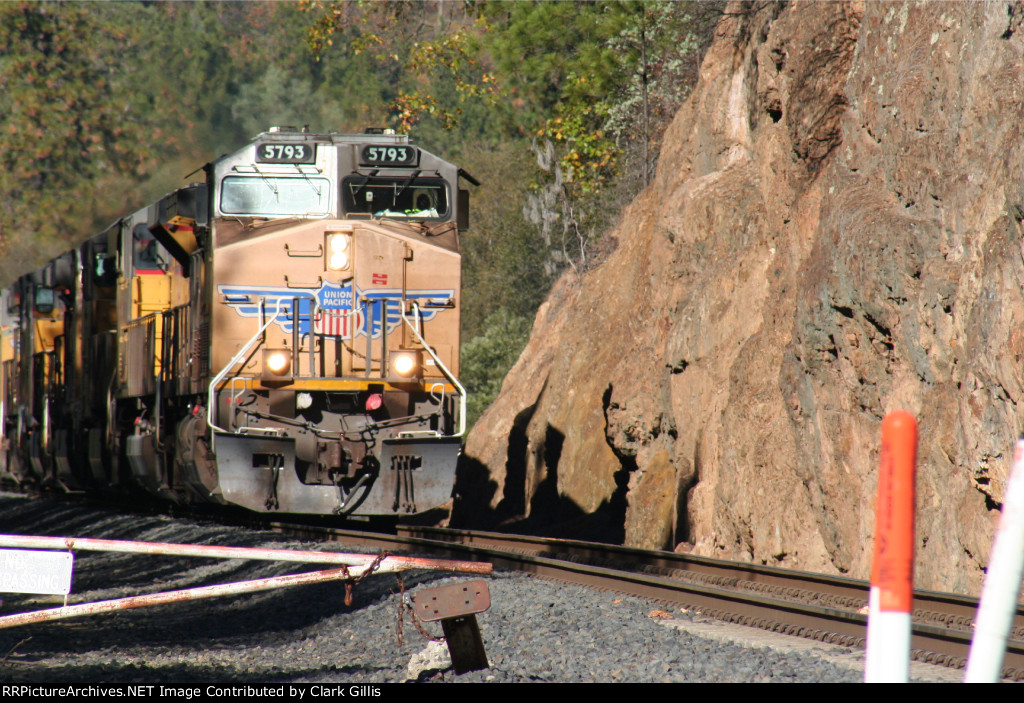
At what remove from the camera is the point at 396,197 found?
1276cm

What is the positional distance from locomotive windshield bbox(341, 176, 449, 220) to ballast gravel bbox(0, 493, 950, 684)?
13.2ft

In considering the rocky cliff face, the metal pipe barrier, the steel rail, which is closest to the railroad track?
the steel rail

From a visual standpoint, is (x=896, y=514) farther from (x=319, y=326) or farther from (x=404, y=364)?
(x=319, y=326)

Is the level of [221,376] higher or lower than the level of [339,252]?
lower

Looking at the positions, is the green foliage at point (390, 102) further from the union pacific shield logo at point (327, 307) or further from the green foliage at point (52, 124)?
the union pacific shield logo at point (327, 307)

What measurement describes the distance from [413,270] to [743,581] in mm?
4979

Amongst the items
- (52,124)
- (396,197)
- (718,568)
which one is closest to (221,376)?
(396,197)

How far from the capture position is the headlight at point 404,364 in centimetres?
1218

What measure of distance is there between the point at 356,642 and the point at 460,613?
1.87 meters

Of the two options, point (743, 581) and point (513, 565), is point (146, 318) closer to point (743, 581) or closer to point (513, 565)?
point (513, 565)

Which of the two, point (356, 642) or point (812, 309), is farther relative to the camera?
point (812, 309)

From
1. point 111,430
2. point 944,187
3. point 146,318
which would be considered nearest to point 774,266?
point 944,187

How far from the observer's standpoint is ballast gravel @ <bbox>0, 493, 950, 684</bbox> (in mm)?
6051

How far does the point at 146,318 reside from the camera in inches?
599
